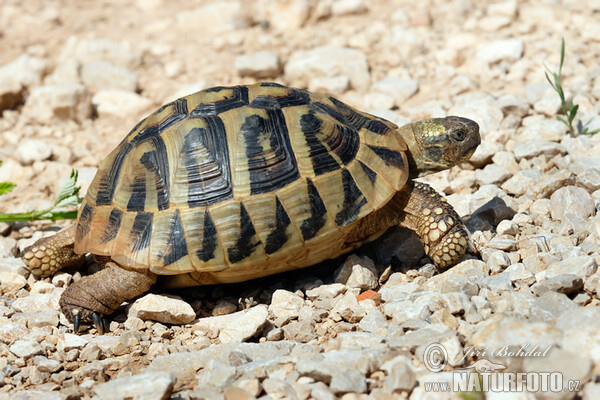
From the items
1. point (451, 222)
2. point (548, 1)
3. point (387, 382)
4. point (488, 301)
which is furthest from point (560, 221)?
point (548, 1)

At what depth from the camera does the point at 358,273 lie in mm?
3420

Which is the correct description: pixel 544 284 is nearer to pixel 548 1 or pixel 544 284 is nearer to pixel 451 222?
pixel 451 222

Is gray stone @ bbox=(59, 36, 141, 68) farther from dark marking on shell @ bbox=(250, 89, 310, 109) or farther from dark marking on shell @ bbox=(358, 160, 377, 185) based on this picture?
dark marking on shell @ bbox=(358, 160, 377, 185)

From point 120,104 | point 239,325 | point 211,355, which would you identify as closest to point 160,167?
point 239,325

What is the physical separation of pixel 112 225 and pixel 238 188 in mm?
781

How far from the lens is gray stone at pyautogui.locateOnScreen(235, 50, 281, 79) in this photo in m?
5.87

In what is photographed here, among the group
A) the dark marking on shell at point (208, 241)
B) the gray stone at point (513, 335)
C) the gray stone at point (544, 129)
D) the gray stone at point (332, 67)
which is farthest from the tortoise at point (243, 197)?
the gray stone at point (332, 67)

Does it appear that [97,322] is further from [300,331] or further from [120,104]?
[120,104]

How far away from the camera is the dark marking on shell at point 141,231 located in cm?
329

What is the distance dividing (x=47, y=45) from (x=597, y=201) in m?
6.01

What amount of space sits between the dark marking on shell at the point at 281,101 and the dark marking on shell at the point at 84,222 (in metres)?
1.18

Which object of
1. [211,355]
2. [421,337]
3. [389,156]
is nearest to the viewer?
[421,337]

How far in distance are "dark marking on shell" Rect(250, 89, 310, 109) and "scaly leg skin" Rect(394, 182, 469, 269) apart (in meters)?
0.82

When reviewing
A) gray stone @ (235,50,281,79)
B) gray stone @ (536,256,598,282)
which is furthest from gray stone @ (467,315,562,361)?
gray stone @ (235,50,281,79)
